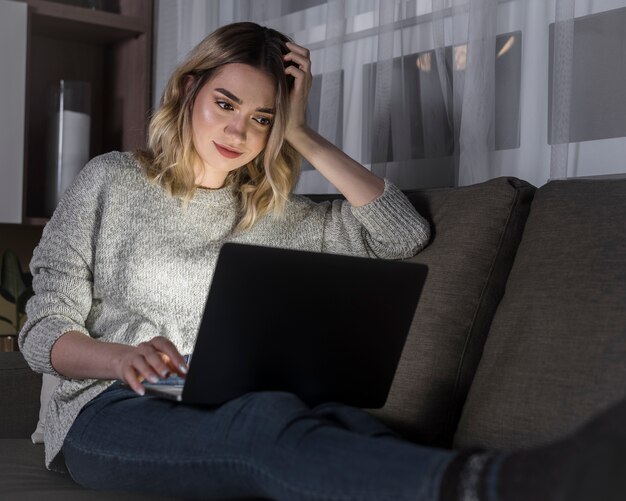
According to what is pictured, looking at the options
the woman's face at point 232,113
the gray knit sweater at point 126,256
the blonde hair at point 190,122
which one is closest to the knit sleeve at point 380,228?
the gray knit sweater at point 126,256

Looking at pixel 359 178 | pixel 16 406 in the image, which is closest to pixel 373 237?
pixel 359 178

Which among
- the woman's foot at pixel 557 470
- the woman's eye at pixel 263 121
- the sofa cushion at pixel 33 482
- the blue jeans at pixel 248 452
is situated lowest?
the sofa cushion at pixel 33 482

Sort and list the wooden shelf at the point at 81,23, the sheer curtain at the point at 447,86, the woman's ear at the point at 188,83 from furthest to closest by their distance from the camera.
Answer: the wooden shelf at the point at 81,23 → the woman's ear at the point at 188,83 → the sheer curtain at the point at 447,86

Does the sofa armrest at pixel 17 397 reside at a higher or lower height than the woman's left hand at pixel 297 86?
lower

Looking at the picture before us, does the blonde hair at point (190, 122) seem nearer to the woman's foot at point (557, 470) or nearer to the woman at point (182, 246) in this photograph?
the woman at point (182, 246)

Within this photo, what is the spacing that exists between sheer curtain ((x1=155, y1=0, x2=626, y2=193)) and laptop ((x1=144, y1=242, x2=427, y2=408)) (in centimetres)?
59

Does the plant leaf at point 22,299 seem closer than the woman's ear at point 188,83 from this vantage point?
No

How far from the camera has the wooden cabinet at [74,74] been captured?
2.53 meters

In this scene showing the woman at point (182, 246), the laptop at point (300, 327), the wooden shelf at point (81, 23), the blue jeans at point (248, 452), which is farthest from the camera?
the wooden shelf at point (81, 23)

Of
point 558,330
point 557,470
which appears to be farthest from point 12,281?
point 557,470

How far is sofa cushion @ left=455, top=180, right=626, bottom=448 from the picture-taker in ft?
3.98

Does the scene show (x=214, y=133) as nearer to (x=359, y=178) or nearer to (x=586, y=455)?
(x=359, y=178)

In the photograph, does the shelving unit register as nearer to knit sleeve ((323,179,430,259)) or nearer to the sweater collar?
the sweater collar

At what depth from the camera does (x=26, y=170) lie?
2.63m
